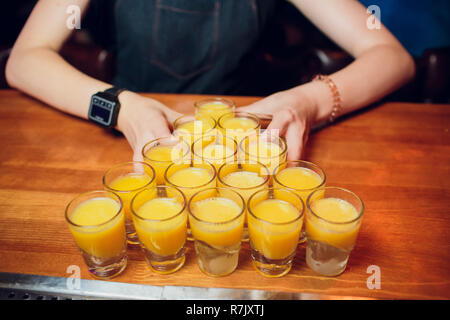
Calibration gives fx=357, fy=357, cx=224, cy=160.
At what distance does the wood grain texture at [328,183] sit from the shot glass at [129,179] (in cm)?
10

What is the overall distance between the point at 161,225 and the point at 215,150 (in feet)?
1.47

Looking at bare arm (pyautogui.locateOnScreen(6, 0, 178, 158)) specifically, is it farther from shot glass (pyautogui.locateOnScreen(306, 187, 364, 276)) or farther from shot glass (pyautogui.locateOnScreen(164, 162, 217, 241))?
shot glass (pyautogui.locateOnScreen(306, 187, 364, 276))

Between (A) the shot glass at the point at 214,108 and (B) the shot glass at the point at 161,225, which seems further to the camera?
(A) the shot glass at the point at 214,108

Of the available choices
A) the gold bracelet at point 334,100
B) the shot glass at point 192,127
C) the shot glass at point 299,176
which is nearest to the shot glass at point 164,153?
the shot glass at point 192,127

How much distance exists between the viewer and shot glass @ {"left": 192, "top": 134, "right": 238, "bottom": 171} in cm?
121

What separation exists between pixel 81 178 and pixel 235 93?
1134mm

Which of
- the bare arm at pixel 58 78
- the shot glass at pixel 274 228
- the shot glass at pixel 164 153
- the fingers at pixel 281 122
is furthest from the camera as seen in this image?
the bare arm at pixel 58 78

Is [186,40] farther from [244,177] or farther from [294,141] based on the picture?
[244,177]

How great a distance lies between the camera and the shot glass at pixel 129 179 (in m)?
1.11

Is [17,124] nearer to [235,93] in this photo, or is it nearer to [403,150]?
[235,93]

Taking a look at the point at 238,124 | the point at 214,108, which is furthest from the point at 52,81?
the point at 238,124

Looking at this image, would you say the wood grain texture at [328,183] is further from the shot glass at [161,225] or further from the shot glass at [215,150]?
the shot glass at [215,150]
